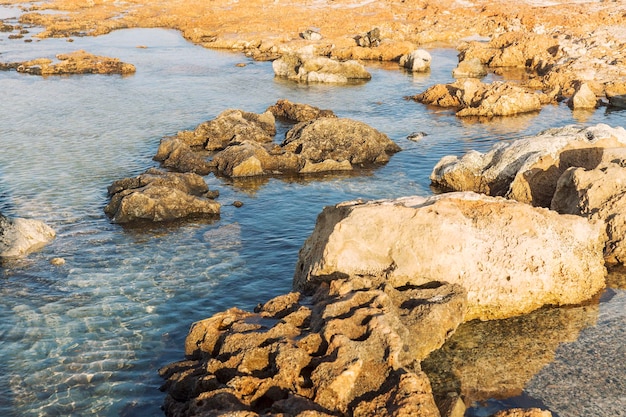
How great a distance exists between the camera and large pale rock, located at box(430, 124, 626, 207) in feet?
76.3

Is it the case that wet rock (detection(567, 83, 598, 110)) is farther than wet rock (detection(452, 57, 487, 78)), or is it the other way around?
wet rock (detection(452, 57, 487, 78))

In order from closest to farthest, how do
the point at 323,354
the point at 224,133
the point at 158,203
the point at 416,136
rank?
the point at 323,354 < the point at 158,203 < the point at 224,133 < the point at 416,136

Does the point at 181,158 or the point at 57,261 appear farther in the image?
the point at 181,158

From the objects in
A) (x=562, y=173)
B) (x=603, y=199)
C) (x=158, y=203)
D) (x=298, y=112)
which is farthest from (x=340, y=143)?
(x=603, y=199)

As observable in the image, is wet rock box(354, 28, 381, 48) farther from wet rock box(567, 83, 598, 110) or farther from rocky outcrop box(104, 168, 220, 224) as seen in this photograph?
rocky outcrop box(104, 168, 220, 224)

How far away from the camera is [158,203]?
25.0 meters

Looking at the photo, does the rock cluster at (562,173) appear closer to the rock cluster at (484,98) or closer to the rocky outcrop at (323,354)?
the rocky outcrop at (323,354)

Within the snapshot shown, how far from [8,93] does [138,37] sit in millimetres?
37971

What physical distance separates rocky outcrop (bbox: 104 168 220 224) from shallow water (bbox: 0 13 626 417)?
0.63 metres

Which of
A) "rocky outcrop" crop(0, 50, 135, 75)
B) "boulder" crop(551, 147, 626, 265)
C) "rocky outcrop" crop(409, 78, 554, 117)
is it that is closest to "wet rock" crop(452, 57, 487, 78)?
"rocky outcrop" crop(409, 78, 554, 117)

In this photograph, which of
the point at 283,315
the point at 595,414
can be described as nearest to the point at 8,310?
the point at 283,315

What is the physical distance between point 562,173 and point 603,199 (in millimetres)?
4114

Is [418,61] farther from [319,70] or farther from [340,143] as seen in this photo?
[340,143]

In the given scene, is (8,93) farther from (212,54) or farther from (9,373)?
(9,373)
